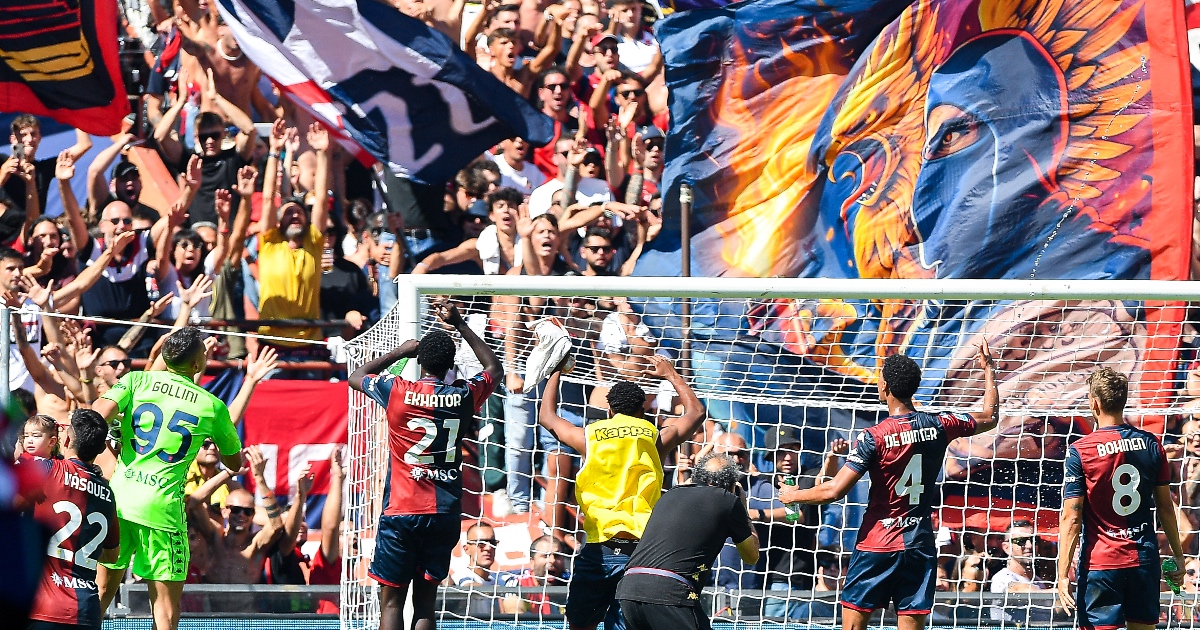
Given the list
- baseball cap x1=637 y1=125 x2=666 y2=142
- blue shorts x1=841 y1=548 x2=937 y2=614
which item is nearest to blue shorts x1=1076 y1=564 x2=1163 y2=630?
blue shorts x1=841 y1=548 x2=937 y2=614

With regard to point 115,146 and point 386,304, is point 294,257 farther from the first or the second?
point 115,146

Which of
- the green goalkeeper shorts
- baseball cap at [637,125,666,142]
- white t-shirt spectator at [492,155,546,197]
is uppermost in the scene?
baseball cap at [637,125,666,142]

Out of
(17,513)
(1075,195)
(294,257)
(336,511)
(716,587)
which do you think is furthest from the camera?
(1075,195)

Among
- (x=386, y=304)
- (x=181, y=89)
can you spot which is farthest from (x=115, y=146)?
(x=386, y=304)

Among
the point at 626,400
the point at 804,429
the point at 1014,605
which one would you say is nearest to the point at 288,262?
the point at 804,429

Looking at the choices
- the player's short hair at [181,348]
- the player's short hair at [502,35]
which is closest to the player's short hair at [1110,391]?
the player's short hair at [181,348]

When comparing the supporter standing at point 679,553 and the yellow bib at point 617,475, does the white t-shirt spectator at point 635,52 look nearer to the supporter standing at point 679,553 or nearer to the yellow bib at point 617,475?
the yellow bib at point 617,475

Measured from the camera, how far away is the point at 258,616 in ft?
29.5

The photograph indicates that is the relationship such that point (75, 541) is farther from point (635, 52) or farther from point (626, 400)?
point (635, 52)

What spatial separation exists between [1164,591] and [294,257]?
23.8 feet

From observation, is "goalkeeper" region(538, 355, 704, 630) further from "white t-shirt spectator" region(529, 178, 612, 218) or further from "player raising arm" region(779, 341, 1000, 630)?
"white t-shirt spectator" region(529, 178, 612, 218)

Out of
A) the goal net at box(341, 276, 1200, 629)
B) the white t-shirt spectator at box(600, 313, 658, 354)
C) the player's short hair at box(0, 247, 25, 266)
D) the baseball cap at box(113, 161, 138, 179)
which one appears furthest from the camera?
the baseball cap at box(113, 161, 138, 179)

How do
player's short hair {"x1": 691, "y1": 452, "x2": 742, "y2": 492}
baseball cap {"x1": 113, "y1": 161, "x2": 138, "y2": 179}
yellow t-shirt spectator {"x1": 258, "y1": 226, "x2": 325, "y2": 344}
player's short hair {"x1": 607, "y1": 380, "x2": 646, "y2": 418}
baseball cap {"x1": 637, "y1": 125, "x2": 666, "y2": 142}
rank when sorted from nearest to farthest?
1. player's short hair {"x1": 691, "y1": 452, "x2": 742, "y2": 492}
2. player's short hair {"x1": 607, "y1": 380, "x2": 646, "y2": 418}
3. yellow t-shirt spectator {"x1": 258, "y1": 226, "x2": 325, "y2": 344}
4. baseball cap {"x1": 113, "y1": 161, "x2": 138, "y2": 179}
5. baseball cap {"x1": 637, "y1": 125, "x2": 666, "y2": 142}

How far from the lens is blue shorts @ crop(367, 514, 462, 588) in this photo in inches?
259
